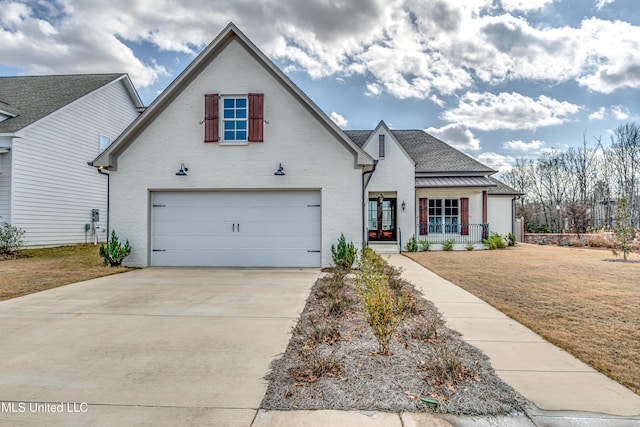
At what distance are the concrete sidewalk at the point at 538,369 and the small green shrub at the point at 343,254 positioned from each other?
3920mm

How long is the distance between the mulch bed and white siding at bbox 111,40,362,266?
6011 mm

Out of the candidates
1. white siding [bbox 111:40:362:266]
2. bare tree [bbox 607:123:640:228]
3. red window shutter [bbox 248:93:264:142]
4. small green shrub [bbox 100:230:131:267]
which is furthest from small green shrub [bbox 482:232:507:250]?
small green shrub [bbox 100:230:131:267]

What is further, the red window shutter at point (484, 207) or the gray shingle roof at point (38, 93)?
the red window shutter at point (484, 207)

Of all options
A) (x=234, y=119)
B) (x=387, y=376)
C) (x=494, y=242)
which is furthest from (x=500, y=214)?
(x=387, y=376)

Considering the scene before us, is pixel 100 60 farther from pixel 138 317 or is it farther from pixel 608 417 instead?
pixel 608 417

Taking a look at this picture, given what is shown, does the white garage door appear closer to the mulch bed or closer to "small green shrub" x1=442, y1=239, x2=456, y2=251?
the mulch bed

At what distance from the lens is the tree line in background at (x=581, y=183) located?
25188 mm

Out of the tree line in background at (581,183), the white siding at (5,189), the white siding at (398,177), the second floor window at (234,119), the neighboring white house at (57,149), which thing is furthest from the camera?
the tree line in background at (581,183)

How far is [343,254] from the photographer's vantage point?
383 inches

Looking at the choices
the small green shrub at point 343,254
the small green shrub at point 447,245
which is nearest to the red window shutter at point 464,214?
the small green shrub at point 447,245

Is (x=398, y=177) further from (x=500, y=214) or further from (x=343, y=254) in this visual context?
(x=343, y=254)

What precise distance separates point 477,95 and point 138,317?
17.4 m

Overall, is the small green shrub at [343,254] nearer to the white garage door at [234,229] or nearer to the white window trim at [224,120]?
the white garage door at [234,229]

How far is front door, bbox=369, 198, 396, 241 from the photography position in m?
17.5
